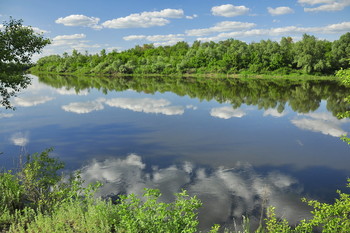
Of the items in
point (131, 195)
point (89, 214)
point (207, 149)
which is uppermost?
point (131, 195)

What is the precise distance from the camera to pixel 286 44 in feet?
331

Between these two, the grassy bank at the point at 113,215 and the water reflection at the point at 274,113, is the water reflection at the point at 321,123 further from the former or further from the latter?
the grassy bank at the point at 113,215

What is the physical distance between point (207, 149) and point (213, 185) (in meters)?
6.78

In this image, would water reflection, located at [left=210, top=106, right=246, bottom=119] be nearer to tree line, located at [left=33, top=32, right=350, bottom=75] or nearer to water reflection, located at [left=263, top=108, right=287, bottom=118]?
water reflection, located at [left=263, top=108, right=287, bottom=118]

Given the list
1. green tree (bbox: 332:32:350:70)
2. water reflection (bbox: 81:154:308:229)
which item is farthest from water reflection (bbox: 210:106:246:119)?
green tree (bbox: 332:32:350:70)

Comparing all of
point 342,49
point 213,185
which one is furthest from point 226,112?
point 342,49

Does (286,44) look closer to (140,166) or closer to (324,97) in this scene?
(324,97)

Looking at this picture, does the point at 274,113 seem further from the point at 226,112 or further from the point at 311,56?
the point at 311,56

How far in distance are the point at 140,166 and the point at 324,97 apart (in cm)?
4449

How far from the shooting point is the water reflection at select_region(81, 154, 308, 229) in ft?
43.4

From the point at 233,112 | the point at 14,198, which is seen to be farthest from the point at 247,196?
the point at 233,112

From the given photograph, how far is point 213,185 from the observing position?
16047 millimetres

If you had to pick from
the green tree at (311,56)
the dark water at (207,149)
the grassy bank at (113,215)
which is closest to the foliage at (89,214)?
the grassy bank at (113,215)

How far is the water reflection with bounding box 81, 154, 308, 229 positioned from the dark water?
0.05 metres
